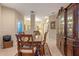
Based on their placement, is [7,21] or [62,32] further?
[7,21]

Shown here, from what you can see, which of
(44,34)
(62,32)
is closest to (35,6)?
(44,34)

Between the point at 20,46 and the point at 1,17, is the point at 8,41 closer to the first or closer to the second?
the point at 1,17

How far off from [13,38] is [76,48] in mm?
5178

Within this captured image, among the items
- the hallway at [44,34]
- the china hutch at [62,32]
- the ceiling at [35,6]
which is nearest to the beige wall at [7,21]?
the hallway at [44,34]

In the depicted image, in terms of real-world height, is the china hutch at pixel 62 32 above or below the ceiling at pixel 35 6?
below

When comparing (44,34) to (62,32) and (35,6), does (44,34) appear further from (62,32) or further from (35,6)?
(35,6)

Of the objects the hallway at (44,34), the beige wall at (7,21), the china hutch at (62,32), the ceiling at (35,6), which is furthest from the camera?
the beige wall at (7,21)

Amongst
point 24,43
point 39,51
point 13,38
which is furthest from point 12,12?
point 24,43

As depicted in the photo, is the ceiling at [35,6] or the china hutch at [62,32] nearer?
the china hutch at [62,32]

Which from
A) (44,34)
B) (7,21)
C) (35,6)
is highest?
(35,6)

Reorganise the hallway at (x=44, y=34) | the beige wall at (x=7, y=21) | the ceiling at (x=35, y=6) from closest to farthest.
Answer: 1. the hallway at (x=44, y=34)
2. the ceiling at (x=35, y=6)
3. the beige wall at (x=7, y=21)

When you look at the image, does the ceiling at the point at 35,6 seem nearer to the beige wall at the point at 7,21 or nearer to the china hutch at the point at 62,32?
the china hutch at the point at 62,32

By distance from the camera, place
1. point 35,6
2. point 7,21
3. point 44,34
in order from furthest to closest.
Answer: point 7,21 < point 35,6 < point 44,34

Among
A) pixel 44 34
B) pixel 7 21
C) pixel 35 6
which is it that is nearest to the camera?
pixel 44 34
